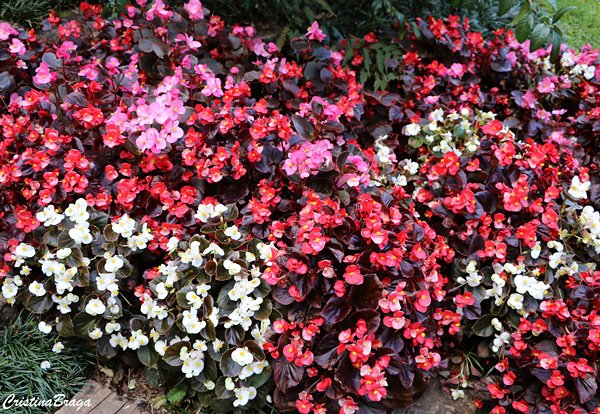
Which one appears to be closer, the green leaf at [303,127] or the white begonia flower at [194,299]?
the white begonia flower at [194,299]

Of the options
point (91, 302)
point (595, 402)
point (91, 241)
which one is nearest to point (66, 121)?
point (91, 241)

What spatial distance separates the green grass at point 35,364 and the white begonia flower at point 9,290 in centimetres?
17

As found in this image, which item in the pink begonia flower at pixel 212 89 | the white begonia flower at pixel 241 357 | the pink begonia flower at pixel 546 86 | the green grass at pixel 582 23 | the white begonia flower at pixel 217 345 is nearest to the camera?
the white begonia flower at pixel 241 357

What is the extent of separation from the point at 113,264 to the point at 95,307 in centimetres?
19

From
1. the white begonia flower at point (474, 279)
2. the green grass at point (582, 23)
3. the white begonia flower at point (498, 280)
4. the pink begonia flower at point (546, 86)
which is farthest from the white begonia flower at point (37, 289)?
the green grass at point (582, 23)

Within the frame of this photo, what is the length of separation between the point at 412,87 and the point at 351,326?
5.42 ft

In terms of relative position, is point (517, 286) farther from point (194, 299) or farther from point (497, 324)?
point (194, 299)

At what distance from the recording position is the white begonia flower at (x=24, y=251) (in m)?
1.92

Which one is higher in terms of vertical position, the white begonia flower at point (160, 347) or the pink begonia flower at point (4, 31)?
the pink begonia flower at point (4, 31)

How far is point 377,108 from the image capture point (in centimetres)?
281

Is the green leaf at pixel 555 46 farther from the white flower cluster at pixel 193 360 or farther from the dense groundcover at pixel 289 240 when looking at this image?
the white flower cluster at pixel 193 360

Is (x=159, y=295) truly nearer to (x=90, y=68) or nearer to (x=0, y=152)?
(x=0, y=152)

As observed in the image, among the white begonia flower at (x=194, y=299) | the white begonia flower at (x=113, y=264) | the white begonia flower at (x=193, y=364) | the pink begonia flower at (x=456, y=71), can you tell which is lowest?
the white begonia flower at (x=193, y=364)

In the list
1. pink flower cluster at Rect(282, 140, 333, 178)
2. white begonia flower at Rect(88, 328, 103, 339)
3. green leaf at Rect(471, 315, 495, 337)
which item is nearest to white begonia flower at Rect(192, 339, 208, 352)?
white begonia flower at Rect(88, 328, 103, 339)
